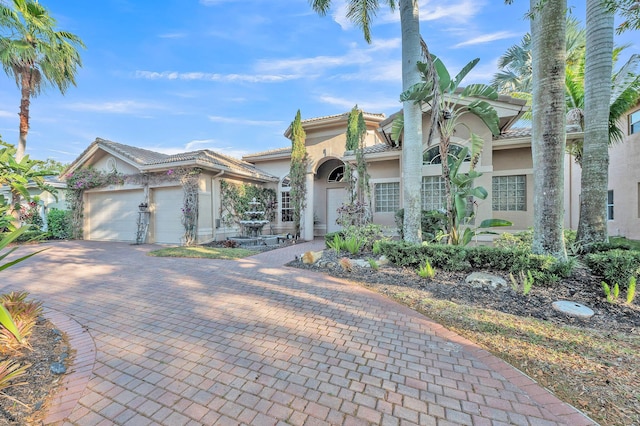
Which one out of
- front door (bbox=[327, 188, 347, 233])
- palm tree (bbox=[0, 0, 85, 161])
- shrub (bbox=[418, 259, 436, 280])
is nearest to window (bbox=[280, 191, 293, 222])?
front door (bbox=[327, 188, 347, 233])

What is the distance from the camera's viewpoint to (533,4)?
226 inches

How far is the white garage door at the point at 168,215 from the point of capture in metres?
12.9

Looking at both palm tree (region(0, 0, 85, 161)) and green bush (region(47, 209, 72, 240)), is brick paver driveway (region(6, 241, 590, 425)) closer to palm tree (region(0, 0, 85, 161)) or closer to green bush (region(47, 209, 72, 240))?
palm tree (region(0, 0, 85, 161))

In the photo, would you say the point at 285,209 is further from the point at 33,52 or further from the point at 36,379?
the point at 36,379

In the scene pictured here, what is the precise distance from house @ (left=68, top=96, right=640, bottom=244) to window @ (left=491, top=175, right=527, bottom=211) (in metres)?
0.03

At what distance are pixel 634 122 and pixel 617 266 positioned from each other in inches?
455

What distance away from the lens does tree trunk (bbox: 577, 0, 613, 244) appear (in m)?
6.88

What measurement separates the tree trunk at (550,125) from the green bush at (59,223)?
21418 millimetres

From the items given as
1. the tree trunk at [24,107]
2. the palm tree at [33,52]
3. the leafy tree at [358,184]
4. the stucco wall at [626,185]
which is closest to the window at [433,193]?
the leafy tree at [358,184]

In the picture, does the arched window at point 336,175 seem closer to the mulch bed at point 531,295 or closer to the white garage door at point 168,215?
the white garage door at point 168,215

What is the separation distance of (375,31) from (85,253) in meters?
13.9

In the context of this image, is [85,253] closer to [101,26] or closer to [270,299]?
[101,26]

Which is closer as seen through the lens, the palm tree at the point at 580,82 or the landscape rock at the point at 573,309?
the landscape rock at the point at 573,309

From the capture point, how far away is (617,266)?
16.2 feet
